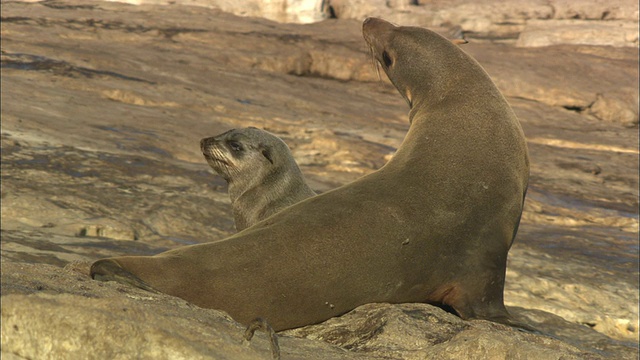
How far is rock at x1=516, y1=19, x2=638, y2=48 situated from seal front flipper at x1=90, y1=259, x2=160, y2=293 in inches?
1053

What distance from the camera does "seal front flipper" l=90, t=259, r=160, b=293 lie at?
372 cm

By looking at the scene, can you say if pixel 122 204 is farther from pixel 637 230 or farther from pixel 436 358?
pixel 637 230

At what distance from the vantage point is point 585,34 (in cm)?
2897

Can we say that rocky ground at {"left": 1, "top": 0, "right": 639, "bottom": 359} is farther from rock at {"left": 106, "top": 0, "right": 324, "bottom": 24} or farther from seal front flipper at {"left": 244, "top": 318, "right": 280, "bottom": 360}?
rock at {"left": 106, "top": 0, "right": 324, "bottom": 24}

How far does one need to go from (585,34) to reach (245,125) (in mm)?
17830

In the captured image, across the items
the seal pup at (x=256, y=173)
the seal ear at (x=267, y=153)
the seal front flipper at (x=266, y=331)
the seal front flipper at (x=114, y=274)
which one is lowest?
the seal pup at (x=256, y=173)

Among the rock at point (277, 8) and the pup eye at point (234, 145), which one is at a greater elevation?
the pup eye at point (234, 145)

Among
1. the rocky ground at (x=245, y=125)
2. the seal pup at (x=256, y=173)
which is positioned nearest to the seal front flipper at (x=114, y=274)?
the rocky ground at (x=245, y=125)

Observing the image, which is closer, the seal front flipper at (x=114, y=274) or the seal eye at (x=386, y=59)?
the seal front flipper at (x=114, y=274)

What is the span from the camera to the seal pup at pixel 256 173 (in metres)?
6.01

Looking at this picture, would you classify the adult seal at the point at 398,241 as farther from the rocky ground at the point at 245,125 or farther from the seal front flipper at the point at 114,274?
the rocky ground at the point at 245,125

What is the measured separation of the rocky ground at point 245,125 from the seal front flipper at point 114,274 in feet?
0.66

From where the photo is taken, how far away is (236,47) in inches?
877

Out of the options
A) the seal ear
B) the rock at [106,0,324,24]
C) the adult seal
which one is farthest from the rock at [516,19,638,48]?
the adult seal
